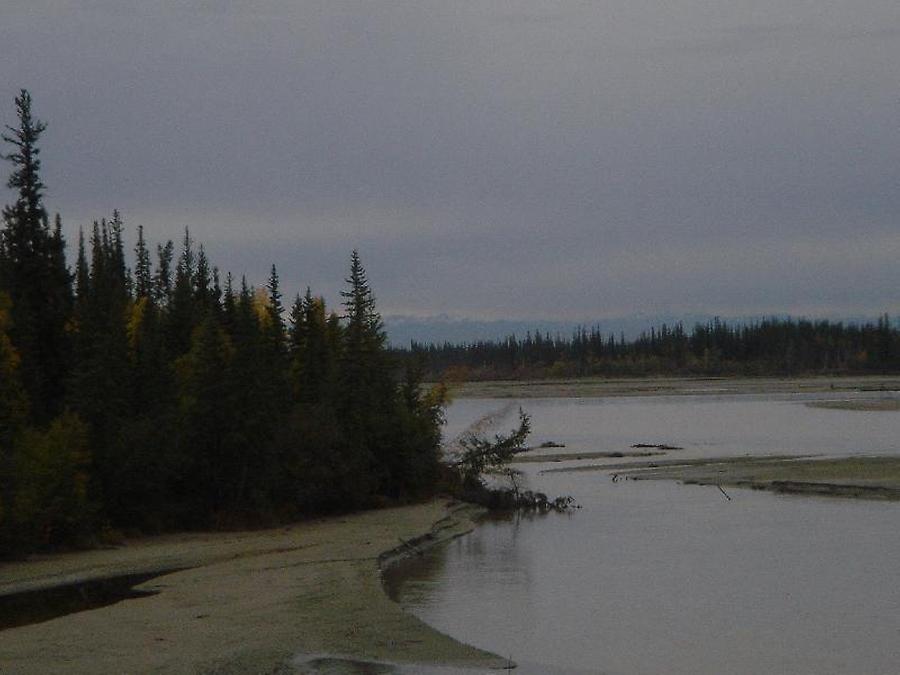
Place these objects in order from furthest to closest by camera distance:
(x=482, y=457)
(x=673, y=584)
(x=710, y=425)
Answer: (x=710, y=425) → (x=482, y=457) → (x=673, y=584)

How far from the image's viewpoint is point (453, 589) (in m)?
29.3

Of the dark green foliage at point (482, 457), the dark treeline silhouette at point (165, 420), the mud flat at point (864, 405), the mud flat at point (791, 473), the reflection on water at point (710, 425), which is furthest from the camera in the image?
the mud flat at point (864, 405)

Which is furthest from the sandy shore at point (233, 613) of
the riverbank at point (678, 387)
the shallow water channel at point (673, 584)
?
the riverbank at point (678, 387)

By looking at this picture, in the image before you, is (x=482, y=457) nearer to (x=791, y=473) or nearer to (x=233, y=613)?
(x=791, y=473)

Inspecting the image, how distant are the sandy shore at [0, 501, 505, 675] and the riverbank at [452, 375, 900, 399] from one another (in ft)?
335

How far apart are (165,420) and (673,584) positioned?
1790cm

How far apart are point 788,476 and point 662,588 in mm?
24127

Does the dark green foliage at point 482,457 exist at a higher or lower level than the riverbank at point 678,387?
lower

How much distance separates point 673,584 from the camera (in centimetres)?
2928

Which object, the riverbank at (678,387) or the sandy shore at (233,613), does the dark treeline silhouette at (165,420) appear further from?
the riverbank at (678,387)

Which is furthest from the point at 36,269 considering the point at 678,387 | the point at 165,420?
the point at 678,387

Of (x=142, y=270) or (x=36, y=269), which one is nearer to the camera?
(x=36, y=269)

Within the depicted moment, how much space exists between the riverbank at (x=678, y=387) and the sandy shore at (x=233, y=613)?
102m

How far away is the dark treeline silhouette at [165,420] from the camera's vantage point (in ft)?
119
